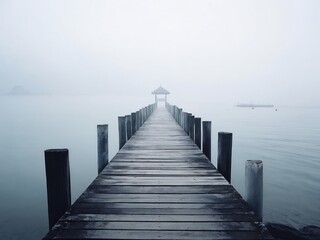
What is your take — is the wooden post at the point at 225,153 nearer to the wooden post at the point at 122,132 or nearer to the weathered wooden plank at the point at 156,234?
the weathered wooden plank at the point at 156,234

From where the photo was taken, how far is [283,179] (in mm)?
12953

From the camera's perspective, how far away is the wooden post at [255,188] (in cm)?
334

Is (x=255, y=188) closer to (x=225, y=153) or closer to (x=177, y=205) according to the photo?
(x=177, y=205)

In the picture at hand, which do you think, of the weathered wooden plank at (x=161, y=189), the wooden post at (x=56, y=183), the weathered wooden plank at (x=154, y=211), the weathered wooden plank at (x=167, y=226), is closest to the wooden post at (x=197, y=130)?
the weathered wooden plank at (x=161, y=189)

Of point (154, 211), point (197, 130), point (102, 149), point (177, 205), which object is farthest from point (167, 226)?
point (197, 130)

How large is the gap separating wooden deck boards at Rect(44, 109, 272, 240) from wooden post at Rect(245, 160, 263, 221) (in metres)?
0.14

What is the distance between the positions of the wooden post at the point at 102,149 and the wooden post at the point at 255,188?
3.76 m

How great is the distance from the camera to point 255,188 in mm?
3361

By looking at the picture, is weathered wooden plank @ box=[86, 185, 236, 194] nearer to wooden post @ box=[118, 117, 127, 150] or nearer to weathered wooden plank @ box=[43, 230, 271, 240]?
weathered wooden plank @ box=[43, 230, 271, 240]

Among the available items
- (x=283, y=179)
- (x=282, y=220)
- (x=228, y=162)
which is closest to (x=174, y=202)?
(x=228, y=162)

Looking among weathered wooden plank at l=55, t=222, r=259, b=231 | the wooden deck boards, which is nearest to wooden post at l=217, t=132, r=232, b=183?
the wooden deck boards

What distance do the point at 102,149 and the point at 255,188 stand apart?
13.1ft

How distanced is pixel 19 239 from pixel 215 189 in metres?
6.29

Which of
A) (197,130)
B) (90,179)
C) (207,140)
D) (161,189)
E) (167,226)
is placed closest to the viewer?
(167,226)
